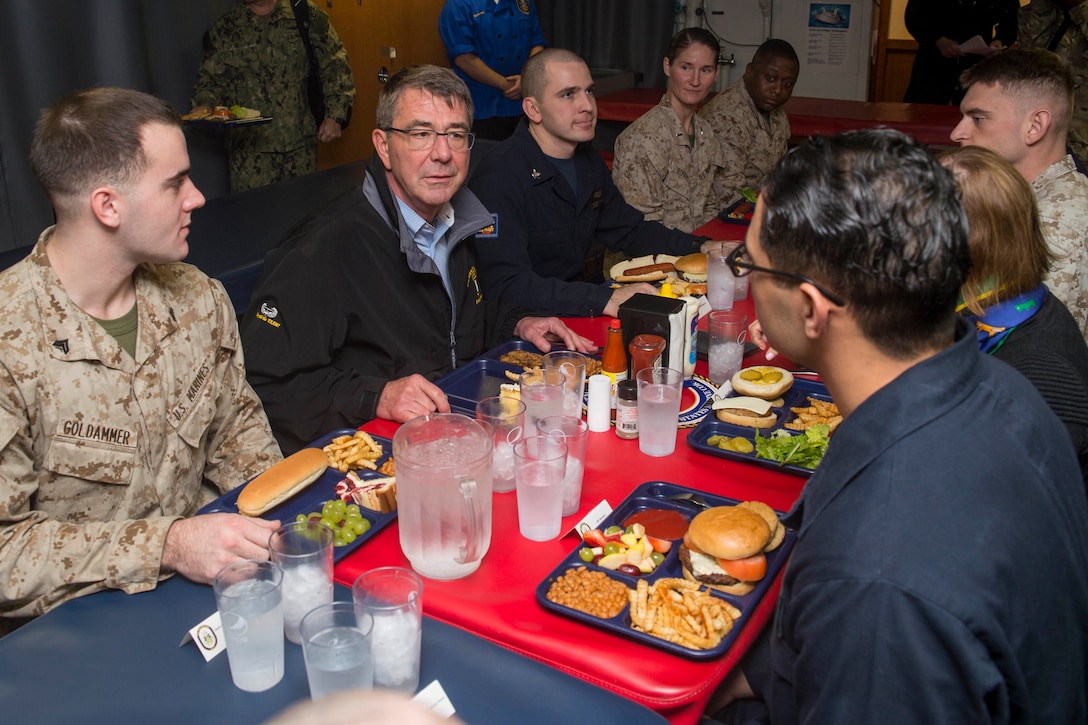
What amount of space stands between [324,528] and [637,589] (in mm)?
537

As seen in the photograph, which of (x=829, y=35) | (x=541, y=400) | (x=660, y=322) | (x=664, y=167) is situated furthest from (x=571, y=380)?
(x=829, y=35)

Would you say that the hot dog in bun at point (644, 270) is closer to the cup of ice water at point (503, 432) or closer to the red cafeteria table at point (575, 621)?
the red cafeteria table at point (575, 621)

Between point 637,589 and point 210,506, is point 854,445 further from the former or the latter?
point 210,506

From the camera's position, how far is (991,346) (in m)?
2.13

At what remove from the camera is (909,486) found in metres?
1.17

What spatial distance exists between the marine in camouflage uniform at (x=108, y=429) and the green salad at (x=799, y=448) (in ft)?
3.94

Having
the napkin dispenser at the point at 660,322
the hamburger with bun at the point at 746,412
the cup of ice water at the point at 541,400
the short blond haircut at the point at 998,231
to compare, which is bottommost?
the hamburger with bun at the point at 746,412

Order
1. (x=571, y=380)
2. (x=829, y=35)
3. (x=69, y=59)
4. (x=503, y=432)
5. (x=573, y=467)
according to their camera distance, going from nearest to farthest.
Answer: (x=573, y=467)
(x=503, y=432)
(x=571, y=380)
(x=69, y=59)
(x=829, y=35)

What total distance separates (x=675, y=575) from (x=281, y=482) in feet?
2.66

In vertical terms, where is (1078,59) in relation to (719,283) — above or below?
above

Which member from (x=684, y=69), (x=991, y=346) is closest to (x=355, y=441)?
(x=991, y=346)

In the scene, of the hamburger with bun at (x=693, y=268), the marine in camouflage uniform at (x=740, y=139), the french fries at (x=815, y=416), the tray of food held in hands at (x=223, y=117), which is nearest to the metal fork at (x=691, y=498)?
the french fries at (x=815, y=416)

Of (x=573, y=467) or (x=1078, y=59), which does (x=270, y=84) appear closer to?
(x=573, y=467)

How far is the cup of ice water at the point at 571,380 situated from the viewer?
2121 millimetres
